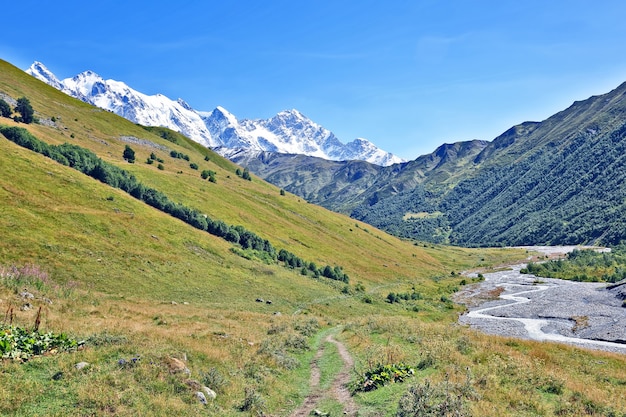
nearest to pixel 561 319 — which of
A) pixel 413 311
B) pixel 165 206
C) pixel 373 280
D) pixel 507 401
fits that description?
pixel 413 311

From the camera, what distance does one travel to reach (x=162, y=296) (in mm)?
47500

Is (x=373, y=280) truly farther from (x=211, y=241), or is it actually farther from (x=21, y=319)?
(x=21, y=319)

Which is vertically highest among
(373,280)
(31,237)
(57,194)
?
(57,194)

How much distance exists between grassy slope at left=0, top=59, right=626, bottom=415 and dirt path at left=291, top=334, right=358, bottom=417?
32.9 inches

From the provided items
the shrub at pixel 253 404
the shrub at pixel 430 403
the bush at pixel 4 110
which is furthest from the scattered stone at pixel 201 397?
the bush at pixel 4 110

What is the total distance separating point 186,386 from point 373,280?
301 feet

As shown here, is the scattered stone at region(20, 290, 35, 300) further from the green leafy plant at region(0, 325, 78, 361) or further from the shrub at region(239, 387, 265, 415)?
the shrub at region(239, 387, 265, 415)

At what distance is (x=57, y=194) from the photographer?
200ft

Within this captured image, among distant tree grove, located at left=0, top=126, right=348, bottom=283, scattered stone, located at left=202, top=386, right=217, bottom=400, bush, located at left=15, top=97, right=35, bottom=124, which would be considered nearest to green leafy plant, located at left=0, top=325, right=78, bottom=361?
scattered stone, located at left=202, top=386, right=217, bottom=400

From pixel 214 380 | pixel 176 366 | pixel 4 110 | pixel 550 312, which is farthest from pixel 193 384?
pixel 4 110

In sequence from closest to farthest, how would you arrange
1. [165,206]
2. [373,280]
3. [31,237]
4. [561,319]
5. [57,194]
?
1. [31,237]
2. [57,194]
3. [561,319]
4. [165,206]
5. [373,280]

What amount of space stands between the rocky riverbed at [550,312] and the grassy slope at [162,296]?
9124 millimetres

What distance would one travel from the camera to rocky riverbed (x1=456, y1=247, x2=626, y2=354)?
5469cm

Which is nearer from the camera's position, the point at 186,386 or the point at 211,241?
the point at 186,386
